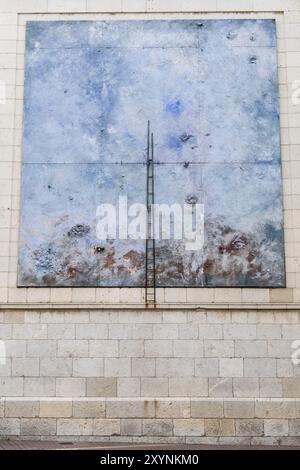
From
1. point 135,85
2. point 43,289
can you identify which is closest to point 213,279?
point 43,289

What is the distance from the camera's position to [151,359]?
1242cm

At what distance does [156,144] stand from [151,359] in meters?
4.56

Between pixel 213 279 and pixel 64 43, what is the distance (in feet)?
20.5

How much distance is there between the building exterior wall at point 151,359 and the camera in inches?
476

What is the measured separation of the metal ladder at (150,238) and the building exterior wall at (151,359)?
19 centimetres

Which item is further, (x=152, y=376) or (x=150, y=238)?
(x=150, y=238)

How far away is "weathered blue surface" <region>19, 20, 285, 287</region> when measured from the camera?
505 inches

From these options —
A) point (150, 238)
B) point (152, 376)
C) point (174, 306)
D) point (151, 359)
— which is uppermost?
point (150, 238)

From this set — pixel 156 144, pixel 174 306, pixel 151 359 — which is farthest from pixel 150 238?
pixel 151 359

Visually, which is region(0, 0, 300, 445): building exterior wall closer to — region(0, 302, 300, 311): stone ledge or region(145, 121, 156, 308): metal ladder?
region(0, 302, 300, 311): stone ledge

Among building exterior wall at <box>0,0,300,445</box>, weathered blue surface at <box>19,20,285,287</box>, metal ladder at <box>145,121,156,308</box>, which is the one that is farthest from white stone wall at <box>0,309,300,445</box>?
weathered blue surface at <box>19,20,285,287</box>

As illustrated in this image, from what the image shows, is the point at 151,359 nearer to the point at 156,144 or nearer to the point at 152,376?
the point at 152,376

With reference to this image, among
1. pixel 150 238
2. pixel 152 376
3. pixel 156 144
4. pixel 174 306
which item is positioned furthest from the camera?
pixel 156 144

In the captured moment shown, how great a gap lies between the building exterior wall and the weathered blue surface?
0.34 meters
